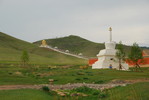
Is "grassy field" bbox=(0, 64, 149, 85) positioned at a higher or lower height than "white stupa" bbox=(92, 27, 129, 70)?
lower

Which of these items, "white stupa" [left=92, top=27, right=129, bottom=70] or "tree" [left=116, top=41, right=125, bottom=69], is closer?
"tree" [left=116, top=41, right=125, bottom=69]

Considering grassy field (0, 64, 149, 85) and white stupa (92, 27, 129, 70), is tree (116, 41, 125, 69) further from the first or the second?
grassy field (0, 64, 149, 85)

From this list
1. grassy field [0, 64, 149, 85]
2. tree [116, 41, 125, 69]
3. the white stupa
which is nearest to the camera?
grassy field [0, 64, 149, 85]

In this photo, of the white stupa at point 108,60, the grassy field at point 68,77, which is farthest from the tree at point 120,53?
the grassy field at point 68,77

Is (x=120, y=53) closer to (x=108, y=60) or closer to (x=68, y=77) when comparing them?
(x=108, y=60)

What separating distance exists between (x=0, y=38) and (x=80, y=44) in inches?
2892

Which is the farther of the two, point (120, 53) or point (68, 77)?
point (120, 53)

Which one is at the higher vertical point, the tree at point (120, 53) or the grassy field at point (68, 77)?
the tree at point (120, 53)

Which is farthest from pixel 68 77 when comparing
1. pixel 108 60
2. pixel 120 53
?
pixel 108 60

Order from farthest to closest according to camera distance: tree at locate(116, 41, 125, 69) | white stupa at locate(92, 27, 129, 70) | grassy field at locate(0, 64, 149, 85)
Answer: white stupa at locate(92, 27, 129, 70)
tree at locate(116, 41, 125, 69)
grassy field at locate(0, 64, 149, 85)

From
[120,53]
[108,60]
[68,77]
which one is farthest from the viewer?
[108,60]

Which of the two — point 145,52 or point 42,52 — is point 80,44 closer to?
point 42,52

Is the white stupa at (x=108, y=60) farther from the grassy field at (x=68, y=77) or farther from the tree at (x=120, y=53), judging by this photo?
the grassy field at (x=68, y=77)

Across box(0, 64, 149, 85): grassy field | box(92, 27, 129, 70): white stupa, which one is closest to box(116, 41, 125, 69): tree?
box(92, 27, 129, 70): white stupa
